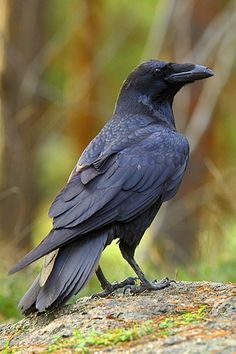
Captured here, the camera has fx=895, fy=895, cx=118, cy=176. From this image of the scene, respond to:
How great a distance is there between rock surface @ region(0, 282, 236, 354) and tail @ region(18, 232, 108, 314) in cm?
13

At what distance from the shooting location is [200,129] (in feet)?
44.0

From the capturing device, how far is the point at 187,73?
23.5 feet

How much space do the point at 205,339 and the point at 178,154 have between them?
2342 millimetres

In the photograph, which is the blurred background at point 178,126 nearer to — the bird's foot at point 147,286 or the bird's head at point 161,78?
the bird's head at point 161,78

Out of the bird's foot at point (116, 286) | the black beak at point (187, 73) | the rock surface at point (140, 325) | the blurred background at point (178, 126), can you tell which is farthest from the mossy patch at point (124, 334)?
the blurred background at point (178, 126)

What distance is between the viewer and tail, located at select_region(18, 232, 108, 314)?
225 inches

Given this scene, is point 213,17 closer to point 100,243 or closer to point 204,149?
point 204,149

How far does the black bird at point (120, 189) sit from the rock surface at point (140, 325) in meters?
0.18

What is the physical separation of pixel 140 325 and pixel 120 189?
54.0 inches

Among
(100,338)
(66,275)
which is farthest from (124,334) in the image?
(66,275)

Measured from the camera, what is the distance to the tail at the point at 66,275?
18.8 feet

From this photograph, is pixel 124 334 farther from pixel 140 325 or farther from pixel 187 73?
pixel 187 73

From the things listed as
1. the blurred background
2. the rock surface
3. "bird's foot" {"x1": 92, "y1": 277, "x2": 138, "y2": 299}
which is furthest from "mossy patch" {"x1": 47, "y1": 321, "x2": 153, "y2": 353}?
the blurred background

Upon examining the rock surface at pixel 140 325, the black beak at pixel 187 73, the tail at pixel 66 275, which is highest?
the black beak at pixel 187 73
